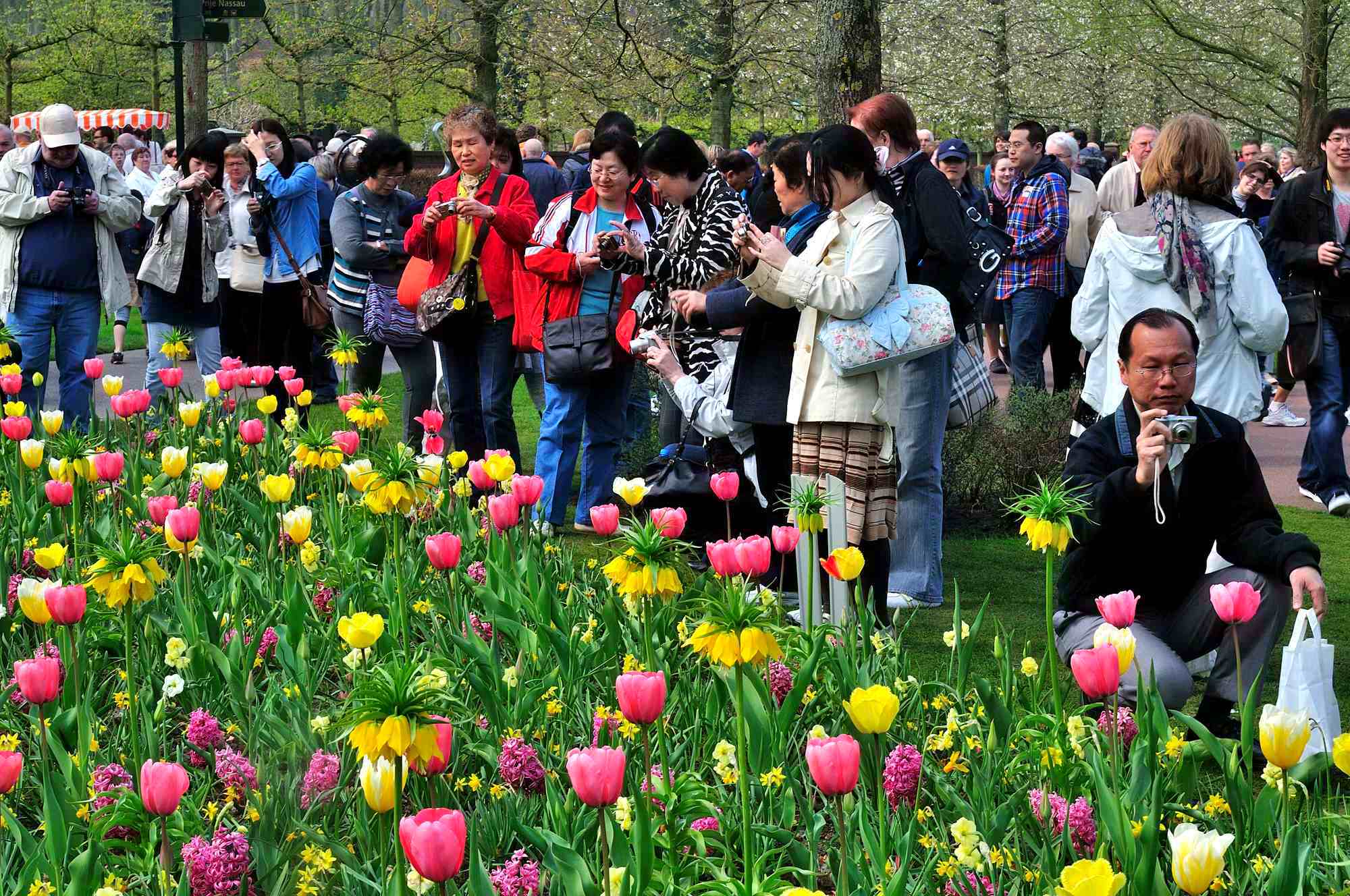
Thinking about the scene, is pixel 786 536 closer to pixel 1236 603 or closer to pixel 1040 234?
→ pixel 1236 603

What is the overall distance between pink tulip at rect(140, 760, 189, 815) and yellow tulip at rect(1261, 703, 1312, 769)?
5.13ft

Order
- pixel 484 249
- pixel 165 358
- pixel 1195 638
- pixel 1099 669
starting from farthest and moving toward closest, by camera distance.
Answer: pixel 165 358
pixel 484 249
pixel 1195 638
pixel 1099 669

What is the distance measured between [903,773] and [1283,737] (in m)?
0.71

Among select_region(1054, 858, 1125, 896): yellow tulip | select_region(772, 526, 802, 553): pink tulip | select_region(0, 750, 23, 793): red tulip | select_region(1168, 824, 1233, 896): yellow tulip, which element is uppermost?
select_region(772, 526, 802, 553): pink tulip

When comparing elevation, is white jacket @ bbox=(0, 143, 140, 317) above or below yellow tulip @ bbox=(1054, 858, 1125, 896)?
above

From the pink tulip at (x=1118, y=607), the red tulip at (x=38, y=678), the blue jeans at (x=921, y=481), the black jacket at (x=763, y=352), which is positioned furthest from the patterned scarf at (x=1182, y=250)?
the red tulip at (x=38, y=678)

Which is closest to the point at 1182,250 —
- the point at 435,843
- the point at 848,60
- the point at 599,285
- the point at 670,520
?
the point at 599,285

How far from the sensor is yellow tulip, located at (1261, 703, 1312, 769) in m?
2.41

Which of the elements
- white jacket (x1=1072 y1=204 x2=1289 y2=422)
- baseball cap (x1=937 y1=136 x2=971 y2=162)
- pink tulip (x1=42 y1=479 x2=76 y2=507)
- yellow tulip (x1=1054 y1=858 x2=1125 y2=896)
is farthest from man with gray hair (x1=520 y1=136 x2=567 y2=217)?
yellow tulip (x1=1054 y1=858 x2=1125 y2=896)

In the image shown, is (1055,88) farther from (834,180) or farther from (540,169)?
(834,180)

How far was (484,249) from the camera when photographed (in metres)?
7.58

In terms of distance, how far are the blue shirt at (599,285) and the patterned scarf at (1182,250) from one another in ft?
7.73

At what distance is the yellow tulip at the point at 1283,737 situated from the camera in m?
2.41

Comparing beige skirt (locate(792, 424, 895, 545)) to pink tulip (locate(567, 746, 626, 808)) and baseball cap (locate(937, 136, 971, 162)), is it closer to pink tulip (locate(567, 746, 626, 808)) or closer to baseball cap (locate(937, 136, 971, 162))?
pink tulip (locate(567, 746, 626, 808))
